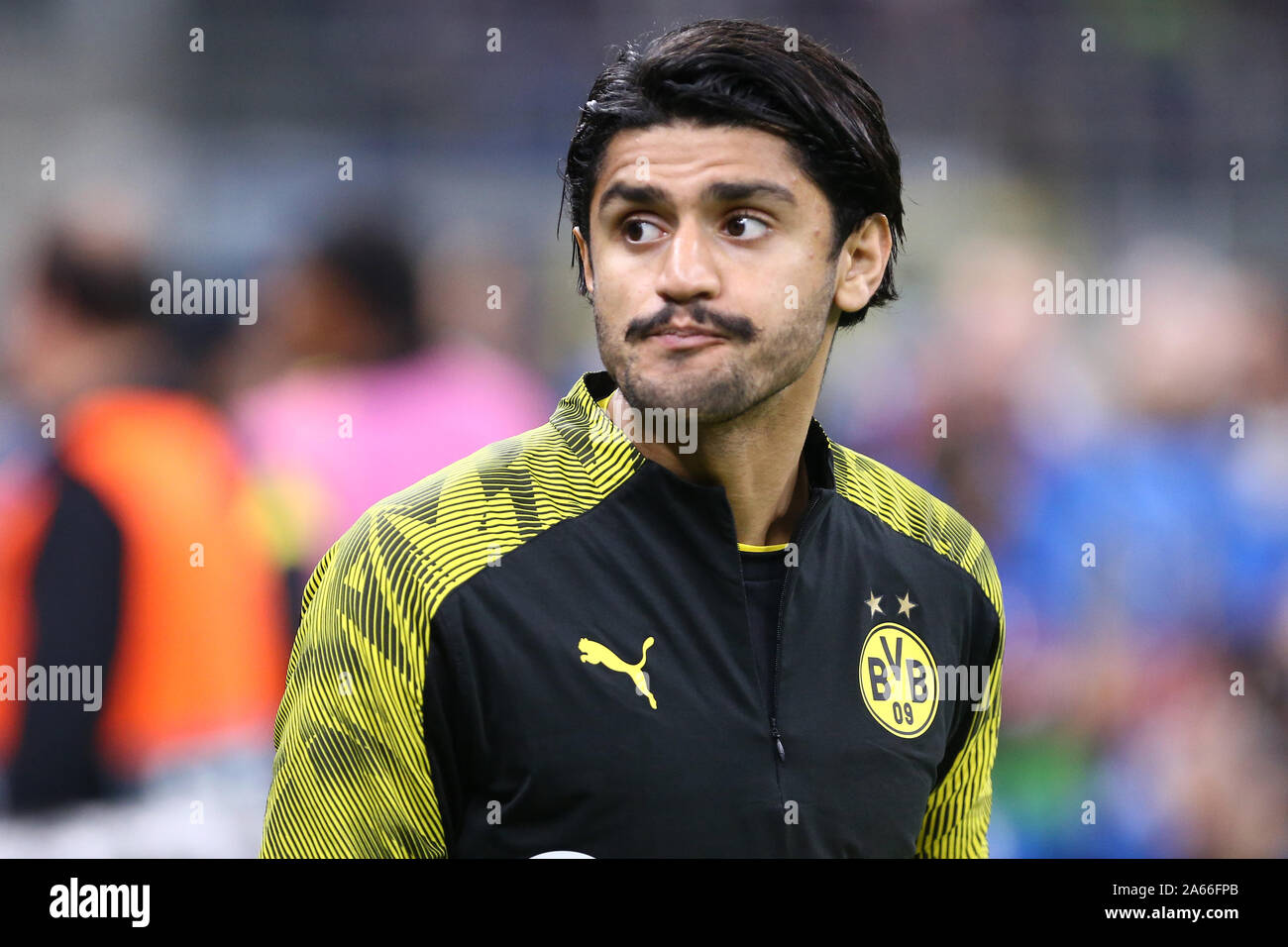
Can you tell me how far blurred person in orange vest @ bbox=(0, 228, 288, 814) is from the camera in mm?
3336

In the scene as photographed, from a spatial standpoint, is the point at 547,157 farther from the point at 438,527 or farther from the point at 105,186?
the point at 438,527

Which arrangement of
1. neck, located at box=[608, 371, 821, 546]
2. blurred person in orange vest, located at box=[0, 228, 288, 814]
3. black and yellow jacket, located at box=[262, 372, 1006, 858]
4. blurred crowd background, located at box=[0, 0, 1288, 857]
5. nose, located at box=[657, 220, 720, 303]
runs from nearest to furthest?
black and yellow jacket, located at box=[262, 372, 1006, 858] < nose, located at box=[657, 220, 720, 303] < neck, located at box=[608, 371, 821, 546] < blurred person in orange vest, located at box=[0, 228, 288, 814] < blurred crowd background, located at box=[0, 0, 1288, 857]

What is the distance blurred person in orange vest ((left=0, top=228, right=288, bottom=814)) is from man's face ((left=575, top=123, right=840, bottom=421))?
1886 millimetres

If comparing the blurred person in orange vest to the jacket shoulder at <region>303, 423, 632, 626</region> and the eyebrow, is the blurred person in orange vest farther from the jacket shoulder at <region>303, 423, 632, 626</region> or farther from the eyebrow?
the eyebrow

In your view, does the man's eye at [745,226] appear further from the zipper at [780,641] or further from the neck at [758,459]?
the zipper at [780,641]

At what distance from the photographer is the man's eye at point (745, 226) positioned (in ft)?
6.48

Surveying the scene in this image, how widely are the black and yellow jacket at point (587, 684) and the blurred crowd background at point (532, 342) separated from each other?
5.87 feet

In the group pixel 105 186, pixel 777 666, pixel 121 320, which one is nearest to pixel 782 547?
pixel 777 666

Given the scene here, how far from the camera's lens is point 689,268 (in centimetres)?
193

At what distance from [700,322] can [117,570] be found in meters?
2.01

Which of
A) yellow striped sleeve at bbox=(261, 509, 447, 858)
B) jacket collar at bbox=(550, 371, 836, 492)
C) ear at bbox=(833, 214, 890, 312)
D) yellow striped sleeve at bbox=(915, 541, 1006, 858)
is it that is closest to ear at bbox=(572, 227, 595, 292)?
jacket collar at bbox=(550, 371, 836, 492)

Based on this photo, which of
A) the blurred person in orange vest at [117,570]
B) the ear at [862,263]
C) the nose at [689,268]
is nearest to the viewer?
the nose at [689,268]

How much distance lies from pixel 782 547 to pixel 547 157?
9.34ft

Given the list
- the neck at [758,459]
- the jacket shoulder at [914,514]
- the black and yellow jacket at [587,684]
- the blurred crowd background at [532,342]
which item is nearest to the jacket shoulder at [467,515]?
the black and yellow jacket at [587,684]
